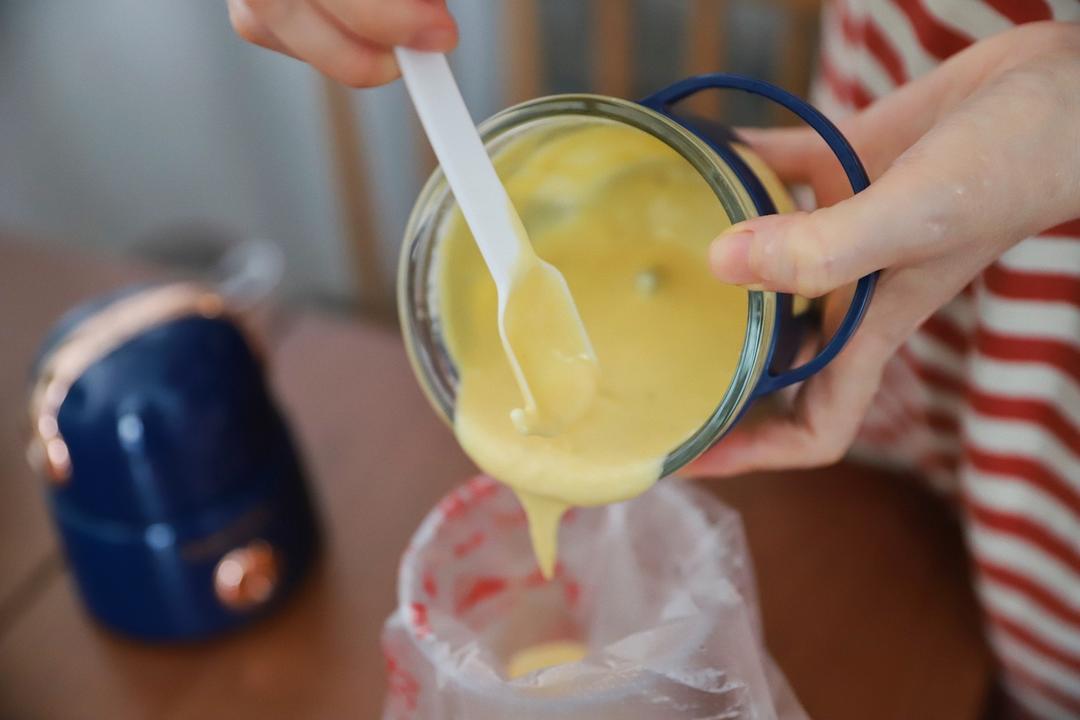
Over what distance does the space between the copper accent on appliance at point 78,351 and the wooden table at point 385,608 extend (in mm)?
117

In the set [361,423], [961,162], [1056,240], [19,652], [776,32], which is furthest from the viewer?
[776,32]

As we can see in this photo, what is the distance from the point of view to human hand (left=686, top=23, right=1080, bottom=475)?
349mm

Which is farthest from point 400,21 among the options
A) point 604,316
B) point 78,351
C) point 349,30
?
point 78,351

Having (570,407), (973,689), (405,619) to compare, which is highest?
(570,407)

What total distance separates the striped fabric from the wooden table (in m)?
0.05

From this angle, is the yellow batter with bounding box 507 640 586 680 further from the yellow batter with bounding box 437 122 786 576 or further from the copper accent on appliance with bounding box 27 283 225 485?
the copper accent on appliance with bounding box 27 283 225 485

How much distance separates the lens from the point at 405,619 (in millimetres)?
491

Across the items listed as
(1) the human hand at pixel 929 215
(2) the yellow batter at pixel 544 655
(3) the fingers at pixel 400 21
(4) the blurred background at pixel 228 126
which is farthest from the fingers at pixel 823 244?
(4) the blurred background at pixel 228 126

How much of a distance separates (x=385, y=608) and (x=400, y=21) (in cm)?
37

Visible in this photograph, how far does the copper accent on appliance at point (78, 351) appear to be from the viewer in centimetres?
60

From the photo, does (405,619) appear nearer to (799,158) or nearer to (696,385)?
(696,385)

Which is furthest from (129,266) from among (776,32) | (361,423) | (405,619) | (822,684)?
(776,32)

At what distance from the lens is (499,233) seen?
43 centimetres

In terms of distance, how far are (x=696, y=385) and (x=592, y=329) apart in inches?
2.3
